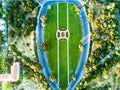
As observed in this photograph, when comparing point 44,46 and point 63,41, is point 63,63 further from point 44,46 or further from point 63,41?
point 44,46

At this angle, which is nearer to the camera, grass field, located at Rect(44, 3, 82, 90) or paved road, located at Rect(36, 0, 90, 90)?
paved road, located at Rect(36, 0, 90, 90)

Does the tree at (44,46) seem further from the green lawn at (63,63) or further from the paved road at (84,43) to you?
the green lawn at (63,63)

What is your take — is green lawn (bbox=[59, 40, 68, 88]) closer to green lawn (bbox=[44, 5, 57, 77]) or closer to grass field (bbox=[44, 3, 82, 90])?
grass field (bbox=[44, 3, 82, 90])

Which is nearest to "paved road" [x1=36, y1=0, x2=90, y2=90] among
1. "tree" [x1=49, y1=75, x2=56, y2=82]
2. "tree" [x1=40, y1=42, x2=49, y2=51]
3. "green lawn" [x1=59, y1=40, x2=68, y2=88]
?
"tree" [x1=49, y1=75, x2=56, y2=82]

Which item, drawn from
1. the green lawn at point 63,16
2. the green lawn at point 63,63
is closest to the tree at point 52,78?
the green lawn at point 63,63

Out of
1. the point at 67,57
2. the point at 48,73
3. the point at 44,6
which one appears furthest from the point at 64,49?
the point at 44,6

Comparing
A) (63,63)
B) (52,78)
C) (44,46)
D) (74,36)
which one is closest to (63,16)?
(74,36)

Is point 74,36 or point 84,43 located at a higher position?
point 74,36

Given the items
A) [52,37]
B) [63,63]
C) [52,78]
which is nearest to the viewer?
[52,78]

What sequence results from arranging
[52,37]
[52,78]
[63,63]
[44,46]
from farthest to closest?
[52,37], [63,63], [44,46], [52,78]

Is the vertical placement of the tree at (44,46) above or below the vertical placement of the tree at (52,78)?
above
